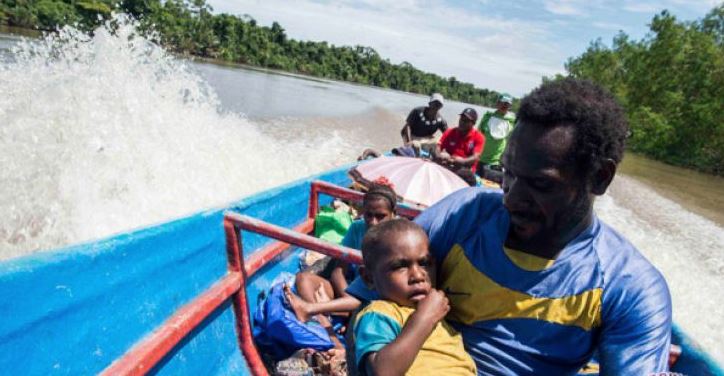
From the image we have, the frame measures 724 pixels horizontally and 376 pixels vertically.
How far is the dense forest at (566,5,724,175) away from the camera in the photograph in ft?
85.3

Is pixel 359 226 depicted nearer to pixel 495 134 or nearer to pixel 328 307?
pixel 328 307

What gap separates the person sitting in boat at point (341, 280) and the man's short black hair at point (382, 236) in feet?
3.90

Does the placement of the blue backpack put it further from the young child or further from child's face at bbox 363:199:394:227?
the young child

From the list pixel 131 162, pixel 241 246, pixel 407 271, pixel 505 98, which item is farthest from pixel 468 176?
pixel 407 271

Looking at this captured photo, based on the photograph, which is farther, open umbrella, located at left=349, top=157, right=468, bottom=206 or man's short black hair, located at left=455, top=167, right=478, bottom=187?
man's short black hair, located at left=455, top=167, right=478, bottom=187

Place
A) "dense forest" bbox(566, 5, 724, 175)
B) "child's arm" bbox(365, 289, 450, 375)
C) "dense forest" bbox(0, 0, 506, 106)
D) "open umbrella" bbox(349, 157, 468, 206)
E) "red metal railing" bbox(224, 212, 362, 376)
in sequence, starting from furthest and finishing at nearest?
"dense forest" bbox(0, 0, 506, 106), "dense forest" bbox(566, 5, 724, 175), "open umbrella" bbox(349, 157, 468, 206), "red metal railing" bbox(224, 212, 362, 376), "child's arm" bbox(365, 289, 450, 375)

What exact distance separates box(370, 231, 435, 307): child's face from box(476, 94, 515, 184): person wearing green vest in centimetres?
584

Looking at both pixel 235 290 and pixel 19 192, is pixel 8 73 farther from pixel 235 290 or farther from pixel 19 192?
pixel 235 290

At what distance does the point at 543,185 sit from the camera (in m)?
1.34

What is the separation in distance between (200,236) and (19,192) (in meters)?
2.90

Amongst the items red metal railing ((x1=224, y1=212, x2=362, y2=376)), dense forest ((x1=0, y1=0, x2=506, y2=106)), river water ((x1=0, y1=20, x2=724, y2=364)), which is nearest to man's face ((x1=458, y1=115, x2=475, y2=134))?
river water ((x1=0, y1=20, x2=724, y2=364))

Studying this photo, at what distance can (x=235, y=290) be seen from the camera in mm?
2732

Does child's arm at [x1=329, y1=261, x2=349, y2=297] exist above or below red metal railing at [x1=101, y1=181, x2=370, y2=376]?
below

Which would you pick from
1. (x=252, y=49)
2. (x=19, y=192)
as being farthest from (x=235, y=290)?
(x=252, y=49)
